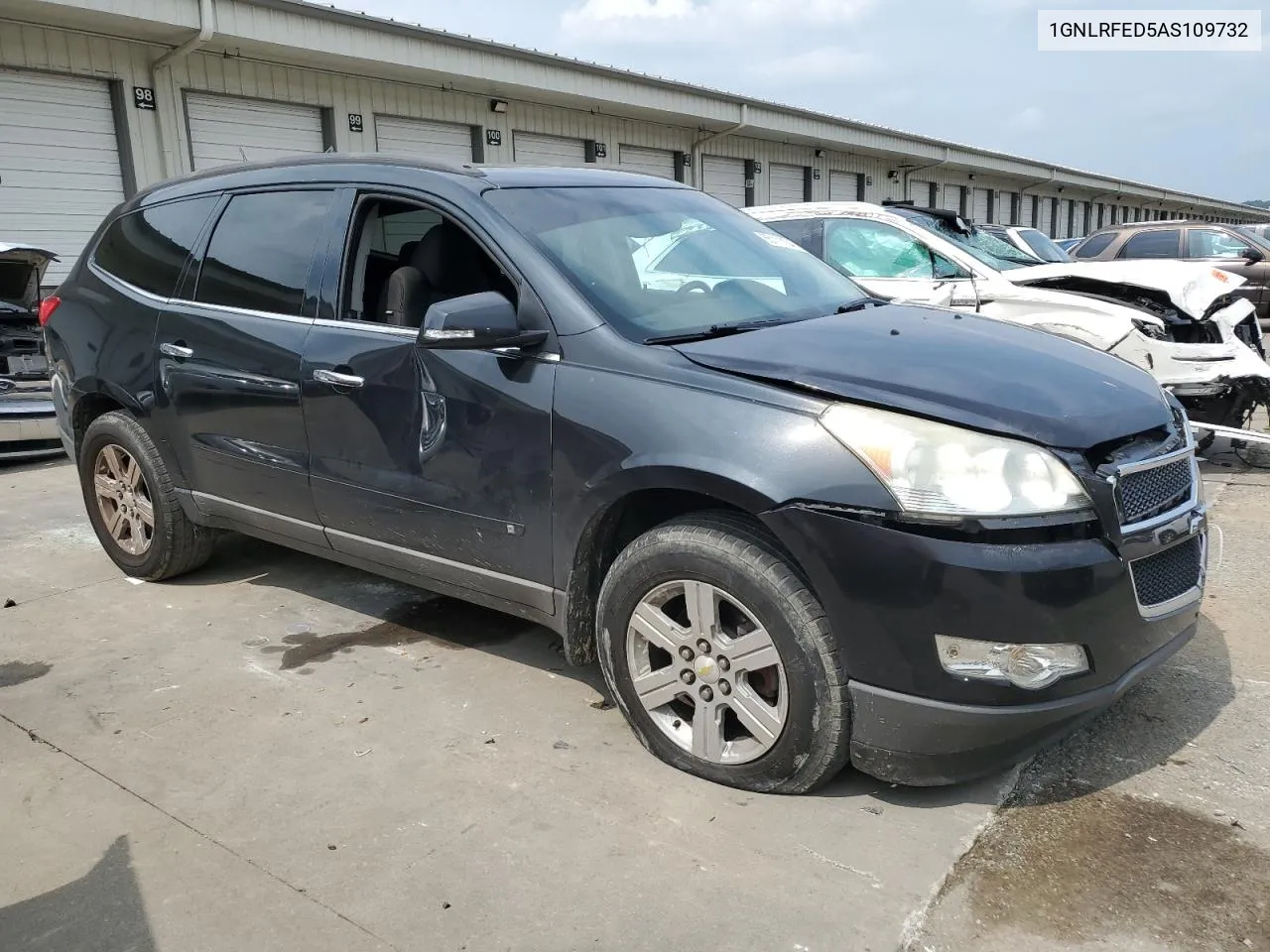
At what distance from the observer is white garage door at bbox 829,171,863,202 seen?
81.6 ft

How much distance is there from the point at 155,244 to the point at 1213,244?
Result: 13609mm

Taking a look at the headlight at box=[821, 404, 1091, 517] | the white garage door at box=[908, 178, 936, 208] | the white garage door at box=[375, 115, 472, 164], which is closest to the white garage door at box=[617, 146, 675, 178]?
the white garage door at box=[375, 115, 472, 164]

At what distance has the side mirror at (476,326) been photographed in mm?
3016

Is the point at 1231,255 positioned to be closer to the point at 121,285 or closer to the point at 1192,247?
the point at 1192,247

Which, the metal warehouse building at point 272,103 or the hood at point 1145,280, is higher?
Result: the metal warehouse building at point 272,103

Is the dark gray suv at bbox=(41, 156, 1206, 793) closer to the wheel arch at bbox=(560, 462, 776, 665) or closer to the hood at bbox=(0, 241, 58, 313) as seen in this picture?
the wheel arch at bbox=(560, 462, 776, 665)

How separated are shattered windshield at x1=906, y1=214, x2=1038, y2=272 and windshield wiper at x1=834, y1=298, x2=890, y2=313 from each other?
12.9 ft

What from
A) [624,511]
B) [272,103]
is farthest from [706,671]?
[272,103]

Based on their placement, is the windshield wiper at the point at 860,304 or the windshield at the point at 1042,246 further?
the windshield at the point at 1042,246

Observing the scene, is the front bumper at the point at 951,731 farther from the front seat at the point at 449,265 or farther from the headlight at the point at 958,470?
the front seat at the point at 449,265

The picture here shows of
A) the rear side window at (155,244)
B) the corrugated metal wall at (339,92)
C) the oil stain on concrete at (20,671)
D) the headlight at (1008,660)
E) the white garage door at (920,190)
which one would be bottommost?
the oil stain on concrete at (20,671)

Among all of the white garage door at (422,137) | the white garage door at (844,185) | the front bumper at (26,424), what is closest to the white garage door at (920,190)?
the white garage door at (844,185)

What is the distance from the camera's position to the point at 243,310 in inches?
157

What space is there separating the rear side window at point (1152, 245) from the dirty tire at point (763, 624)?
1226 cm
